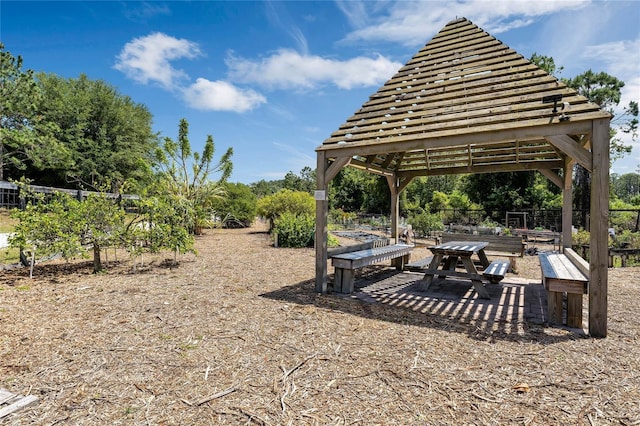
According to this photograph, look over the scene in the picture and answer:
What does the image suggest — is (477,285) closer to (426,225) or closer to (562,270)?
(562,270)

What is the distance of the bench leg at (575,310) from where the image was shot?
4234 mm

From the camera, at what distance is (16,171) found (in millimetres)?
25906

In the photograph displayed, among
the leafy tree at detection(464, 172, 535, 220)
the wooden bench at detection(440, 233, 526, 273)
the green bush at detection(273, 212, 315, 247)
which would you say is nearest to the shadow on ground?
the wooden bench at detection(440, 233, 526, 273)

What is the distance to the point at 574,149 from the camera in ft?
13.4

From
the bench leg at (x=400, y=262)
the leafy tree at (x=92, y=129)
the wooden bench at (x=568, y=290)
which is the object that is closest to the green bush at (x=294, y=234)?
the bench leg at (x=400, y=262)

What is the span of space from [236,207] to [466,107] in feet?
53.4

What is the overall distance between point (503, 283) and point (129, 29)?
12.3 metres

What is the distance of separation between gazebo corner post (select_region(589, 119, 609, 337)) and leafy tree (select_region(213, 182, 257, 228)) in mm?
16747

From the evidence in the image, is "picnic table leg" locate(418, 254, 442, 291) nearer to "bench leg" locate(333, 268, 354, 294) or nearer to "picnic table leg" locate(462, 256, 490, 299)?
"picnic table leg" locate(462, 256, 490, 299)

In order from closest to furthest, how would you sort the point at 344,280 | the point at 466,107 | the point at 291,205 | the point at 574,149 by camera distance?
1. the point at 574,149
2. the point at 466,107
3. the point at 344,280
4. the point at 291,205

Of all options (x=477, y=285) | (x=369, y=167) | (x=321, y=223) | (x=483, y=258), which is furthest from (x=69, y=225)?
(x=483, y=258)

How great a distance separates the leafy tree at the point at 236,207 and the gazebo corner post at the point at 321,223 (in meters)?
13.5

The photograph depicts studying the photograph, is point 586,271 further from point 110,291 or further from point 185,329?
point 110,291

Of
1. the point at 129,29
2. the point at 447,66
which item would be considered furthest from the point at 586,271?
the point at 129,29
